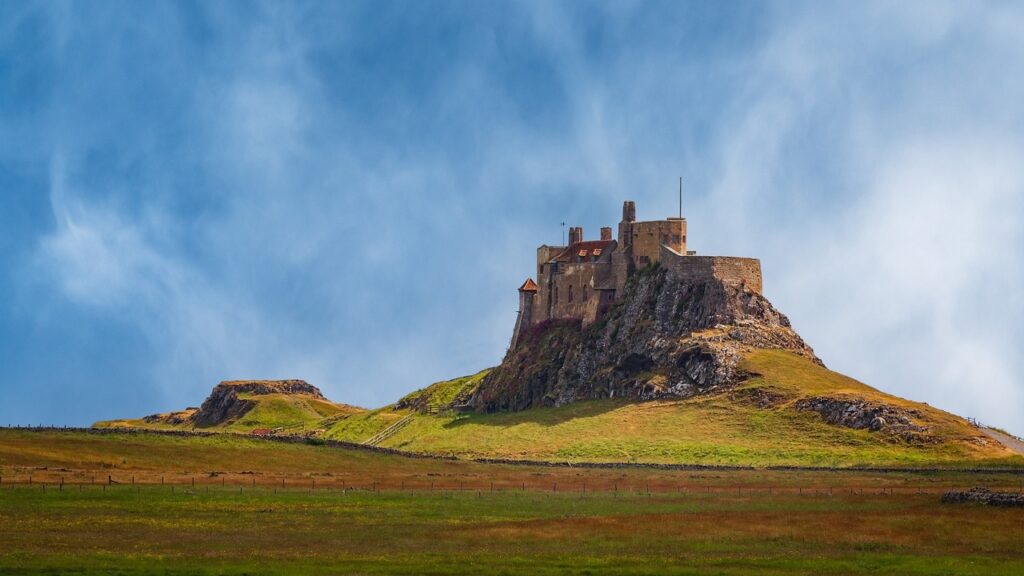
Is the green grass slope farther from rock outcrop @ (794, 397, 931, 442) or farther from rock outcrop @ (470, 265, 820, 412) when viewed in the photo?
rock outcrop @ (470, 265, 820, 412)

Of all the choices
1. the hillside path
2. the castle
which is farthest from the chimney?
the hillside path

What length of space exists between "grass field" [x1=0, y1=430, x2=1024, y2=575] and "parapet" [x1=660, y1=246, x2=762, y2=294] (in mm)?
48551

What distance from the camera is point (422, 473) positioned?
123m

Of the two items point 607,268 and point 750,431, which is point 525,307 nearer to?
point 607,268

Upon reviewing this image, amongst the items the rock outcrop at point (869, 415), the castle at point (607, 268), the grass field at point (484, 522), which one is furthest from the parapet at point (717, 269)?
the grass field at point (484, 522)

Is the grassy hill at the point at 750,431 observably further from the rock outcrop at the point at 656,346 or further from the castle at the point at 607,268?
the castle at the point at 607,268

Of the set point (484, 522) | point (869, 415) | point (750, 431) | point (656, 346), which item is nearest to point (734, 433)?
point (750, 431)

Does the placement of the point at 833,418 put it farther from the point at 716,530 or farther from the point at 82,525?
the point at 82,525

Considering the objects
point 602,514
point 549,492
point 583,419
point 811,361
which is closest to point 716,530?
point 602,514

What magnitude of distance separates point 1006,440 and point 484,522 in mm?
80693

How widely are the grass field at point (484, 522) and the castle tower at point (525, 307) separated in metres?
69.8

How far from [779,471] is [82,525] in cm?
6905

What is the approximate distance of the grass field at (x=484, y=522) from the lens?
58062 mm

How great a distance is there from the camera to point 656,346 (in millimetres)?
163875
